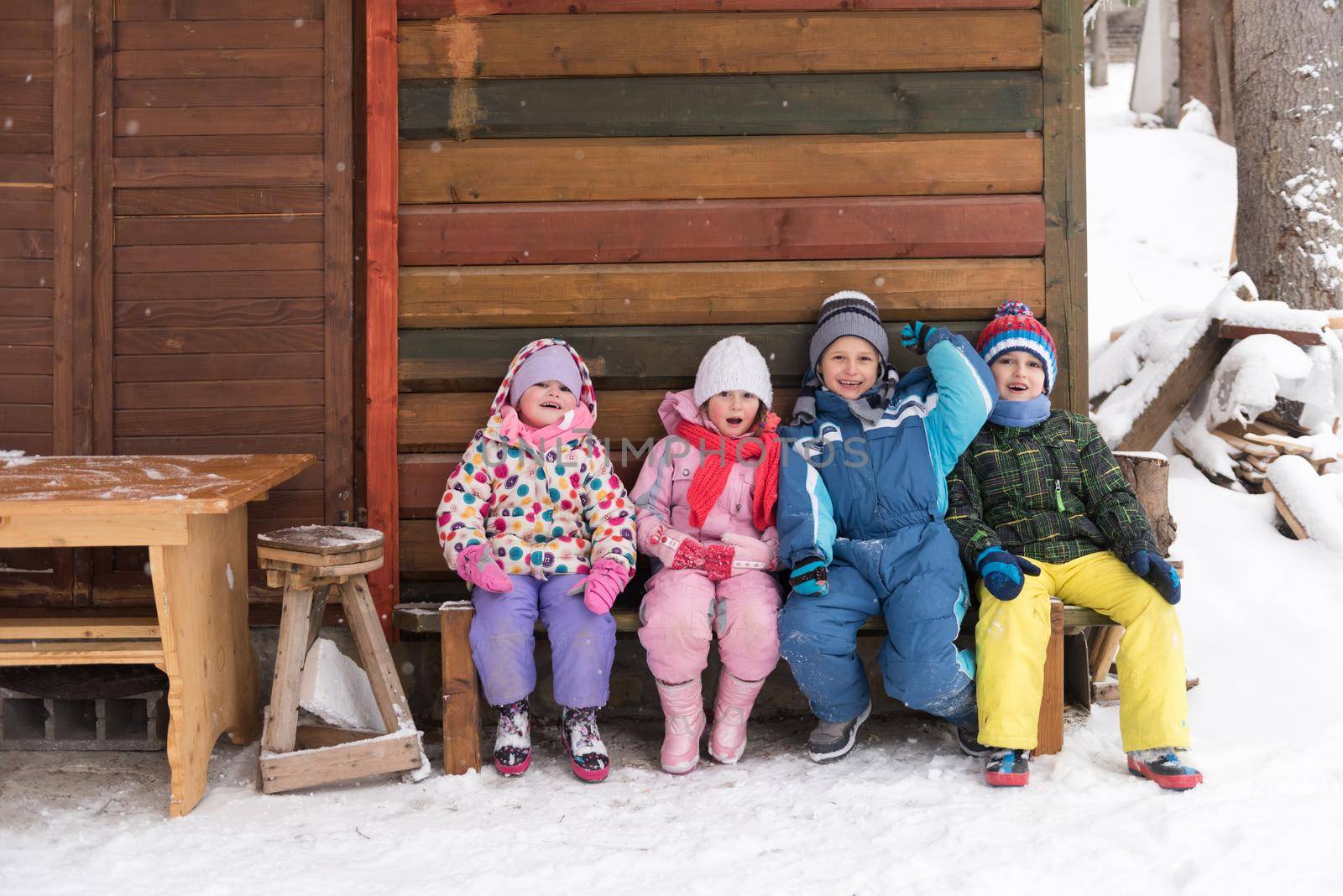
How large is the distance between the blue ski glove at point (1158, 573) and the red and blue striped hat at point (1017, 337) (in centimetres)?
73

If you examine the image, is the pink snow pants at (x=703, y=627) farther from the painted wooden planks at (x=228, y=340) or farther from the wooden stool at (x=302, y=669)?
the painted wooden planks at (x=228, y=340)

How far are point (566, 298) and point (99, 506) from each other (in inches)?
64.0

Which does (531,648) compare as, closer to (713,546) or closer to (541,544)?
(541,544)

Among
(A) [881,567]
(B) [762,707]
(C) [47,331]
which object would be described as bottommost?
(B) [762,707]

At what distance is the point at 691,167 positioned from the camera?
3.53m

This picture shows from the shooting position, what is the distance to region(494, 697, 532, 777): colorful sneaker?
304 cm

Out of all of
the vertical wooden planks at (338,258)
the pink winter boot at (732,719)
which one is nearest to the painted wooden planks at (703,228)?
the vertical wooden planks at (338,258)

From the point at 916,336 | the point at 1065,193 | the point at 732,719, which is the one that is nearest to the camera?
the point at 732,719

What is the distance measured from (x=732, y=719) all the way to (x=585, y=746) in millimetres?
468

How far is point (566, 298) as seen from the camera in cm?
354

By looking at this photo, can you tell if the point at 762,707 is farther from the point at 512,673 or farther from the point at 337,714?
the point at 337,714

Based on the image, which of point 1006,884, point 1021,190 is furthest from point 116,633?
point 1021,190

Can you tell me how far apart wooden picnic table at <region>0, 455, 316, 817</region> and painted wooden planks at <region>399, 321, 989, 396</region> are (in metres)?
0.65

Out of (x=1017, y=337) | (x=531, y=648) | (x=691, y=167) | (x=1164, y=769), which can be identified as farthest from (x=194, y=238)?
(x=1164, y=769)
